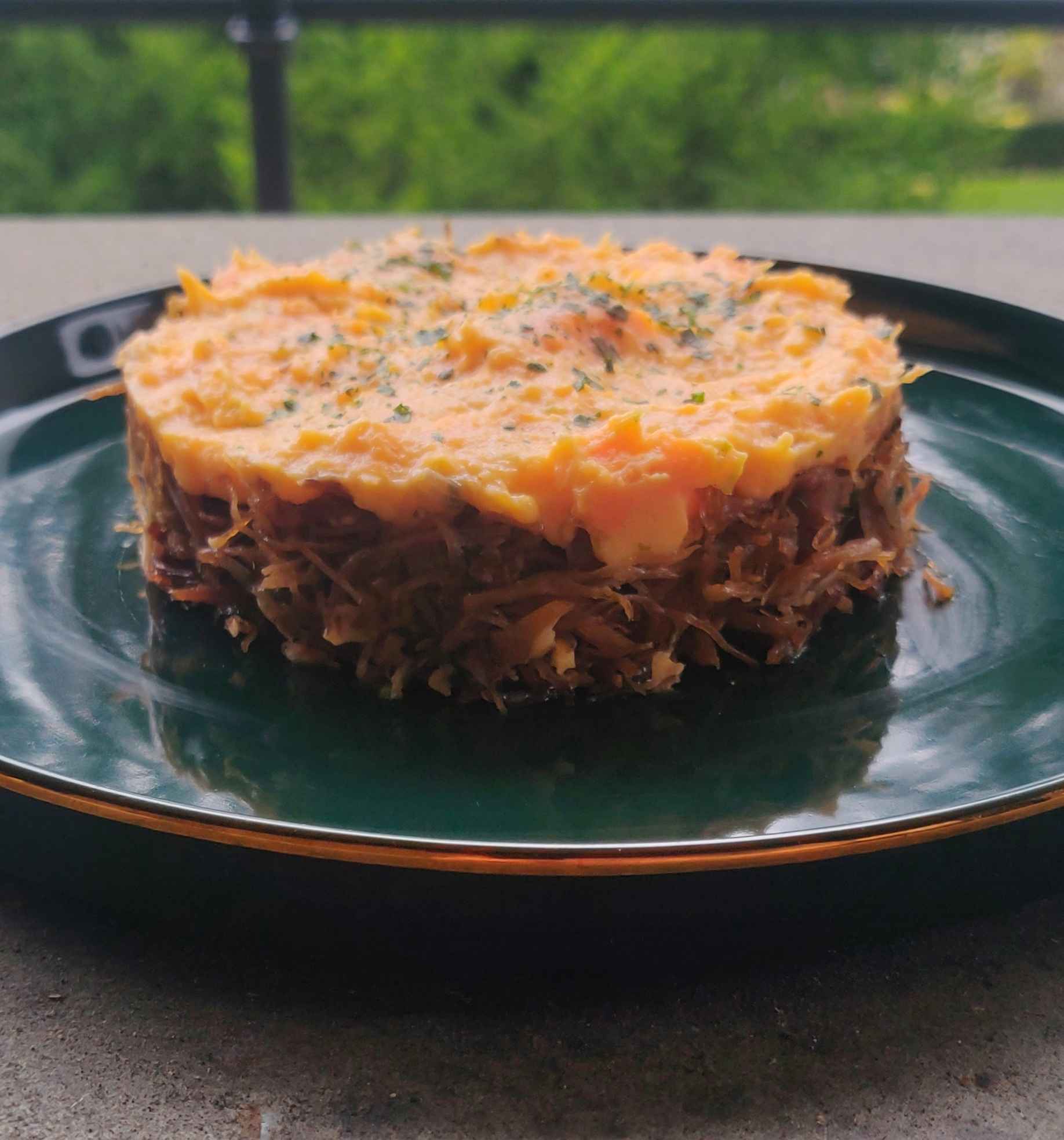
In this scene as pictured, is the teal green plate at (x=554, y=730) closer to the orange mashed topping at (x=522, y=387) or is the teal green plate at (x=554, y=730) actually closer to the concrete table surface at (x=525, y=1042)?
the concrete table surface at (x=525, y=1042)

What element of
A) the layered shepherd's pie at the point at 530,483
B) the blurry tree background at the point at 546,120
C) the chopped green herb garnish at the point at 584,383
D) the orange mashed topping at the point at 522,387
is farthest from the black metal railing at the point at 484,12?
the blurry tree background at the point at 546,120

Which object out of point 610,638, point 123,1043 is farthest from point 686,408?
point 123,1043

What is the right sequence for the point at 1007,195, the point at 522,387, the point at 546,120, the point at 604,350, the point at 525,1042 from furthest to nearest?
the point at 1007,195 → the point at 546,120 → the point at 604,350 → the point at 522,387 → the point at 525,1042

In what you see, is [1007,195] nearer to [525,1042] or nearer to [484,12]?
[484,12]

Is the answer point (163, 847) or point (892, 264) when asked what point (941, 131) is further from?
point (163, 847)

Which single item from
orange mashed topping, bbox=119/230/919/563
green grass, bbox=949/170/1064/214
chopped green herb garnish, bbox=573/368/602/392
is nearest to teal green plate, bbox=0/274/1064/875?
orange mashed topping, bbox=119/230/919/563

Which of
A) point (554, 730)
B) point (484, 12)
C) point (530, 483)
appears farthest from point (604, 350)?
point (484, 12)
